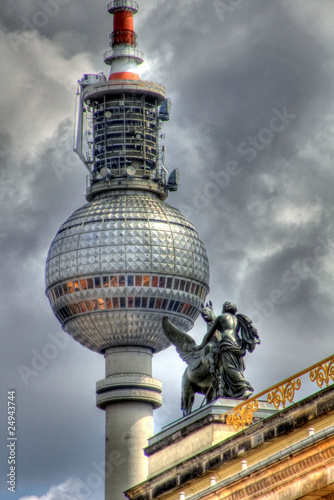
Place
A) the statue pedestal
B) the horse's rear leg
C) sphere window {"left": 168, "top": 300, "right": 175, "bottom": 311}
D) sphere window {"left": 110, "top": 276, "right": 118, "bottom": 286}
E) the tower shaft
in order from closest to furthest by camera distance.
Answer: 1. the statue pedestal
2. the horse's rear leg
3. the tower shaft
4. sphere window {"left": 110, "top": 276, "right": 118, "bottom": 286}
5. sphere window {"left": 168, "top": 300, "right": 175, "bottom": 311}

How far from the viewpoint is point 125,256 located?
17062 centimetres

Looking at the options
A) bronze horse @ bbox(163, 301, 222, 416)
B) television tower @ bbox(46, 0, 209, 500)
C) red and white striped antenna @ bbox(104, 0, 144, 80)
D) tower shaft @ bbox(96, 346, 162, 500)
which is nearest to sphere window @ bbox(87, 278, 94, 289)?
television tower @ bbox(46, 0, 209, 500)

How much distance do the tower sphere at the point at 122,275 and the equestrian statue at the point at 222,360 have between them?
104205 mm

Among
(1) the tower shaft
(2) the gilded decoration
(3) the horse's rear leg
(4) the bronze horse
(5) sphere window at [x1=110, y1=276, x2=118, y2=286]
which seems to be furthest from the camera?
(5) sphere window at [x1=110, y1=276, x2=118, y2=286]

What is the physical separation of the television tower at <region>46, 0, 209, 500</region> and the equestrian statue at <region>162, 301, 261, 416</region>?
326 feet

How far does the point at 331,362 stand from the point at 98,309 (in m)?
123

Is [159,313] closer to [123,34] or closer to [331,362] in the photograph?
[123,34]

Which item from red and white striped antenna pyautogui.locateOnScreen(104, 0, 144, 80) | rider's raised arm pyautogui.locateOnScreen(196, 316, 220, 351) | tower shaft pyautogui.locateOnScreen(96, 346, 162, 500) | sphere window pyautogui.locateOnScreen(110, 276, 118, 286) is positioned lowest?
rider's raised arm pyautogui.locateOnScreen(196, 316, 220, 351)

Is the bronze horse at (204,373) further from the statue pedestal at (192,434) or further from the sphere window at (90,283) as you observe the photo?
the sphere window at (90,283)

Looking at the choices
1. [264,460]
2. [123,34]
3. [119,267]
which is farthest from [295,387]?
[123,34]

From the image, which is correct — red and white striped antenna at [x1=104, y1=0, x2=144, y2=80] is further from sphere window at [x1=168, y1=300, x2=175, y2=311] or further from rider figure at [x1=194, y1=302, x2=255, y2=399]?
rider figure at [x1=194, y1=302, x2=255, y2=399]

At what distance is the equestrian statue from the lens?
62.6m

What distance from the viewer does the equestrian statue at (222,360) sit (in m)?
62.6

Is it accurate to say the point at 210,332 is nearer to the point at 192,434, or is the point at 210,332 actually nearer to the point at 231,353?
the point at 231,353
